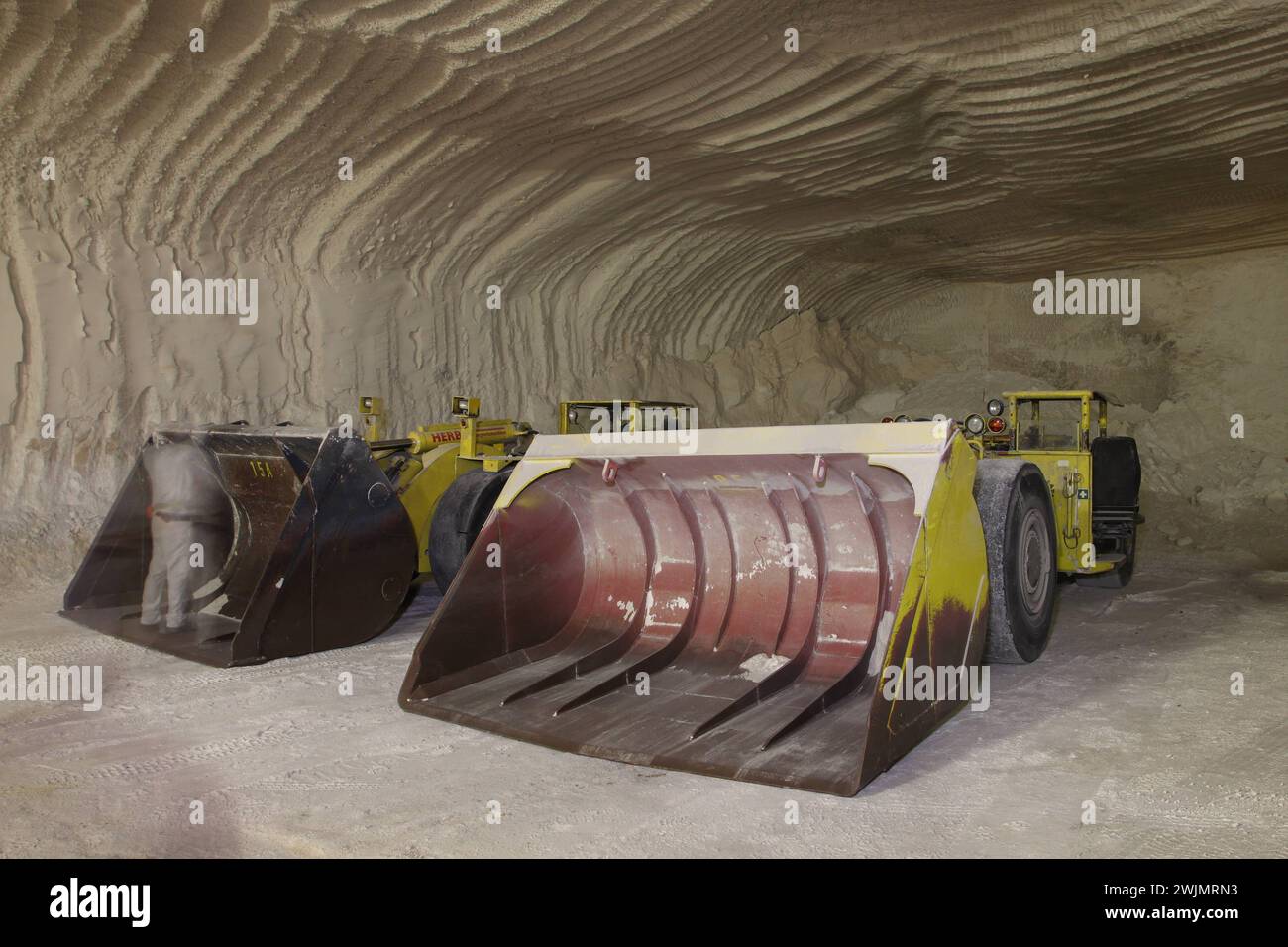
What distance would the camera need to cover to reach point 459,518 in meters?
6.10

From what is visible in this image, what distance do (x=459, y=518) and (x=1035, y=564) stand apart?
136 inches

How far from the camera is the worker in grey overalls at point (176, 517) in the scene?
5516 mm

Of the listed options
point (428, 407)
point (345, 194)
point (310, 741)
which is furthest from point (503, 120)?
point (310, 741)

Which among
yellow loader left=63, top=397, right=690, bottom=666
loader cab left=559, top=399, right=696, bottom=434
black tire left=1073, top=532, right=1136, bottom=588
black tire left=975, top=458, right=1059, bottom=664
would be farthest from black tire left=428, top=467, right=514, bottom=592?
black tire left=1073, top=532, right=1136, bottom=588

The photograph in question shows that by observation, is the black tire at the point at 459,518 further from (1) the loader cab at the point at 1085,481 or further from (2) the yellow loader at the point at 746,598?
(1) the loader cab at the point at 1085,481

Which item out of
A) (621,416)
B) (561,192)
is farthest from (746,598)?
(561,192)

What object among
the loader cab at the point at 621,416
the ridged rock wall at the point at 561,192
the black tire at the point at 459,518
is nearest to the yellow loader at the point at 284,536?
the black tire at the point at 459,518

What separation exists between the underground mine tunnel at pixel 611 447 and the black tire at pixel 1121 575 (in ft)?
0.17

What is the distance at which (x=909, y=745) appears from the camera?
134 inches

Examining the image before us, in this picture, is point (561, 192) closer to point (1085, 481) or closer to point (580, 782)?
point (1085, 481)

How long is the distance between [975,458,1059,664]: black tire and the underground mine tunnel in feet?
0.10

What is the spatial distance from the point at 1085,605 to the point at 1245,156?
533 centimetres

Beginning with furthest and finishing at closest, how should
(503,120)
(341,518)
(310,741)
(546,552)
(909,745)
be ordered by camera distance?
(503,120), (341,518), (546,552), (310,741), (909,745)
